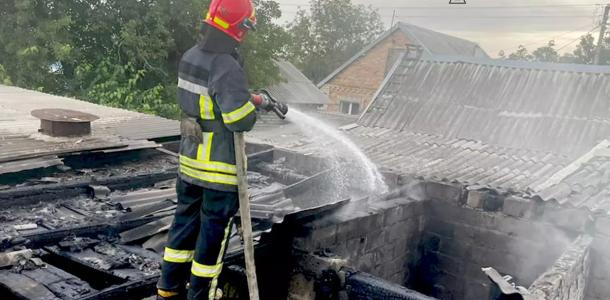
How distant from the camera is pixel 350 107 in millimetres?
33875

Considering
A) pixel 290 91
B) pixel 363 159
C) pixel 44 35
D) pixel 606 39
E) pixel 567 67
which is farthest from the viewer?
pixel 606 39

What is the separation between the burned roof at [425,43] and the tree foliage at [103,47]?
11390 millimetres

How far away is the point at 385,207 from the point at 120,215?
328cm

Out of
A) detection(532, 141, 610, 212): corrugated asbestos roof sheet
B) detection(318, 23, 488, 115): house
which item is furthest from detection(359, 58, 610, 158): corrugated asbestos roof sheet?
detection(318, 23, 488, 115): house

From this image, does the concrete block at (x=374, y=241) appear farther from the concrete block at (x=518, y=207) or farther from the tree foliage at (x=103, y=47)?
the tree foliage at (x=103, y=47)

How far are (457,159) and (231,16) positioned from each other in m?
6.51

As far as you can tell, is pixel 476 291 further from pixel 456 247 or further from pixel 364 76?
pixel 364 76

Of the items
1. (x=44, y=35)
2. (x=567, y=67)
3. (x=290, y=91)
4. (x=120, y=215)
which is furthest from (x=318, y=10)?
(x=120, y=215)

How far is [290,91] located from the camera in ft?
101

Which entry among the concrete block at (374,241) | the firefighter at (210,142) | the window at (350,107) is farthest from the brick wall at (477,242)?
the window at (350,107)

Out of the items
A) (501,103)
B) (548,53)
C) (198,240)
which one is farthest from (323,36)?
(198,240)

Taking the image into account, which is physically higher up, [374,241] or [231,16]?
[231,16]

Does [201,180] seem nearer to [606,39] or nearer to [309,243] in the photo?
[309,243]

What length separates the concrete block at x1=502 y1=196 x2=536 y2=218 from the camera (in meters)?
6.44
